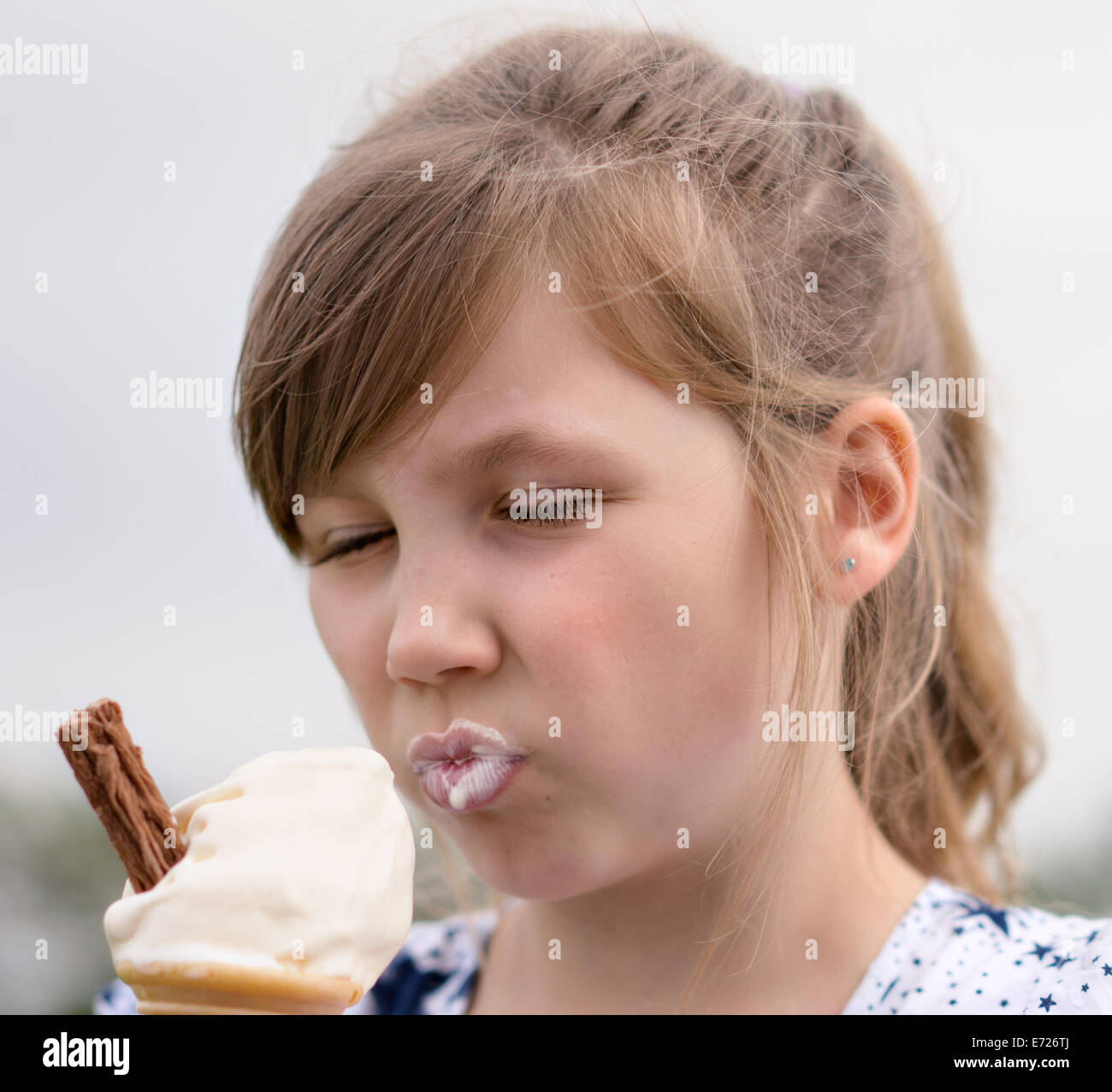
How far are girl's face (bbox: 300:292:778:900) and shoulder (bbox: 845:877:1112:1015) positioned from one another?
347 millimetres

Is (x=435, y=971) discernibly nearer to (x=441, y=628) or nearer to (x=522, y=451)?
(x=441, y=628)

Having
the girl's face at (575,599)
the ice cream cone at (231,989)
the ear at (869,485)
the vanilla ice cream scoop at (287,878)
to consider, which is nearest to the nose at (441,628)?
the girl's face at (575,599)

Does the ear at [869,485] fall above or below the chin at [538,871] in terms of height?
above

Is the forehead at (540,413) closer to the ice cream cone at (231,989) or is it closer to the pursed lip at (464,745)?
the pursed lip at (464,745)

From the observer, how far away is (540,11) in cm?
132

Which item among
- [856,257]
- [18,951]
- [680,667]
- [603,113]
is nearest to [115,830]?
[680,667]

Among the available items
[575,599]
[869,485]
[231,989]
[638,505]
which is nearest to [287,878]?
[231,989]

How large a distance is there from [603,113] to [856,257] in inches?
14.0

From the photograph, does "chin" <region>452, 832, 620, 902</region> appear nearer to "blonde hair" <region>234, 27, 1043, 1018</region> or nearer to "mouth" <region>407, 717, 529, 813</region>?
"mouth" <region>407, 717, 529, 813</region>

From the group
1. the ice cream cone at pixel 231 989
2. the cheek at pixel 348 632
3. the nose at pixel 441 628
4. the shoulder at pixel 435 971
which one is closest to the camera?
the ice cream cone at pixel 231 989

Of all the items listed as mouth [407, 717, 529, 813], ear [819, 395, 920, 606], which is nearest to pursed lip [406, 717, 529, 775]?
mouth [407, 717, 529, 813]

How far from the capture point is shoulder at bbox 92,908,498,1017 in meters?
1.47

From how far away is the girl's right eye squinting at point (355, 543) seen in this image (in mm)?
1091
